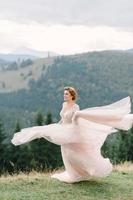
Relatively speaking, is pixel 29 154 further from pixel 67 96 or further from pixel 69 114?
pixel 69 114

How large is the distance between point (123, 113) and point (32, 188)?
3.30m

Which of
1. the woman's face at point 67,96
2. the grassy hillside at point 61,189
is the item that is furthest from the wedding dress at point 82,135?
the grassy hillside at point 61,189

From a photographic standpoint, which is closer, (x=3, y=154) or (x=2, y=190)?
(x=2, y=190)

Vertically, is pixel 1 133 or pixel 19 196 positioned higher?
pixel 19 196

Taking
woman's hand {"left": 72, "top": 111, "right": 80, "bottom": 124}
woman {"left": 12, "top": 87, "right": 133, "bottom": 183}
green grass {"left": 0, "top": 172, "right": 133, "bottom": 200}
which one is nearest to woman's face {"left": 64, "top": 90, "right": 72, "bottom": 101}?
woman {"left": 12, "top": 87, "right": 133, "bottom": 183}

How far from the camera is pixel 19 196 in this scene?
11.9 m

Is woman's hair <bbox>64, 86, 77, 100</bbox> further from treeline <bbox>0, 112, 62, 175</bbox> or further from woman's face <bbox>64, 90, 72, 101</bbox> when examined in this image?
treeline <bbox>0, 112, 62, 175</bbox>

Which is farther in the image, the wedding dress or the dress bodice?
the dress bodice

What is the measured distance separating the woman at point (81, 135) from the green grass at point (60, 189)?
0.43 metres

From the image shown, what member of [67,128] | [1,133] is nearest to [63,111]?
[67,128]

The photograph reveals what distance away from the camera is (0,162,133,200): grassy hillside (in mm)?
12102

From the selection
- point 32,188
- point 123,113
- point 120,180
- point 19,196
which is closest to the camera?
point 19,196

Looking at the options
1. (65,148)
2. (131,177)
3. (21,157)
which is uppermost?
(65,148)

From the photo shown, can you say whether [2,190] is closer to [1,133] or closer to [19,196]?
[19,196]
